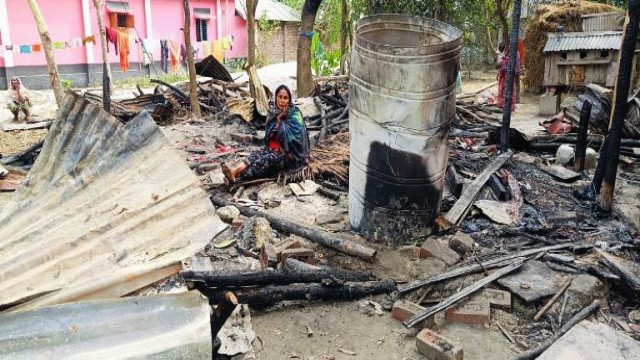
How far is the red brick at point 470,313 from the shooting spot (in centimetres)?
384

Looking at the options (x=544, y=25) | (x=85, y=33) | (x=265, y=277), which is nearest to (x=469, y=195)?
(x=265, y=277)

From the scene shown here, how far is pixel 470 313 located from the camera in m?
3.86

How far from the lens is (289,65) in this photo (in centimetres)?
2708

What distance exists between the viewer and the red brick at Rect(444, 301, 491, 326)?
12.6ft

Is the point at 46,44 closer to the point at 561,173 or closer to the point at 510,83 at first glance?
the point at 510,83

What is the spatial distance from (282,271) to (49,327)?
2242 millimetres

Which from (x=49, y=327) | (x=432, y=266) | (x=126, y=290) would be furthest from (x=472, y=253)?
(x=49, y=327)

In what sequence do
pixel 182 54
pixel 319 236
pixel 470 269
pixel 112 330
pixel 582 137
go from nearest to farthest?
pixel 112 330 < pixel 470 269 < pixel 319 236 < pixel 582 137 < pixel 182 54

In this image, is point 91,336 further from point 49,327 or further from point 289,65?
point 289,65

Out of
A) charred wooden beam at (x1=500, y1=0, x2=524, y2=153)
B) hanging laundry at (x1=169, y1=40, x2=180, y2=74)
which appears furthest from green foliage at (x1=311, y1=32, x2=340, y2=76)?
charred wooden beam at (x1=500, y1=0, x2=524, y2=153)

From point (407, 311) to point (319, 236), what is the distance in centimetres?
136

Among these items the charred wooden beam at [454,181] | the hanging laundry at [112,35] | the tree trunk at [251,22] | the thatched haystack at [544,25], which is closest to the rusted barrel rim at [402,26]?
the charred wooden beam at [454,181]

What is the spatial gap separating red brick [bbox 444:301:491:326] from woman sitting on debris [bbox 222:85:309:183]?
340cm

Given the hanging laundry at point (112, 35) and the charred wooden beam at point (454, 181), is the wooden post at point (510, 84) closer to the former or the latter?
the charred wooden beam at point (454, 181)
